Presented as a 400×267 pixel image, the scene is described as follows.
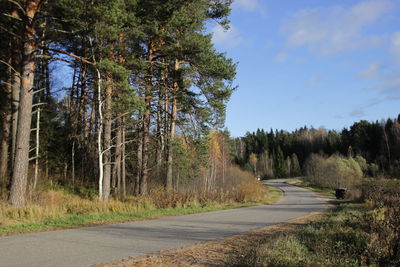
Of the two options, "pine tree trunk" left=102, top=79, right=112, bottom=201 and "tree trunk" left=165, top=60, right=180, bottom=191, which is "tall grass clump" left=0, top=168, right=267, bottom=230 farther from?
"tree trunk" left=165, top=60, right=180, bottom=191

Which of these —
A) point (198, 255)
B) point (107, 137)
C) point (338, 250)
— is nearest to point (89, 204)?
point (107, 137)

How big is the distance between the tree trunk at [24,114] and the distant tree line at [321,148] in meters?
41.2

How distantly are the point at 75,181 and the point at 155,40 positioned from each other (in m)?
11.3

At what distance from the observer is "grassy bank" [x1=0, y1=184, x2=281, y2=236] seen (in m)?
10.6

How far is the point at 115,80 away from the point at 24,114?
432cm

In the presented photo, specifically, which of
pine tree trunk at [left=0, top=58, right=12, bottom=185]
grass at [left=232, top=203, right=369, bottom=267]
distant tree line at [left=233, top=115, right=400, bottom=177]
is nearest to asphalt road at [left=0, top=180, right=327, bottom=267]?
grass at [left=232, top=203, right=369, bottom=267]

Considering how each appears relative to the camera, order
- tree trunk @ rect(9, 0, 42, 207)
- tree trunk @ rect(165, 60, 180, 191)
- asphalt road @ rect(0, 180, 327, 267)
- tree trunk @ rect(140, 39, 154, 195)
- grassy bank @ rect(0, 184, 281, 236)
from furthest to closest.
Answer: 1. tree trunk @ rect(165, 60, 180, 191)
2. tree trunk @ rect(140, 39, 154, 195)
3. tree trunk @ rect(9, 0, 42, 207)
4. grassy bank @ rect(0, 184, 281, 236)
5. asphalt road @ rect(0, 180, 327, 267)

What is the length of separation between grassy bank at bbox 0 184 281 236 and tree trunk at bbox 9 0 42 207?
0.80 m

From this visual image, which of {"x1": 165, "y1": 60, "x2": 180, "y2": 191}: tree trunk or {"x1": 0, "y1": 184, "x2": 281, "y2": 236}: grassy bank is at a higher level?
{"x1": 165, "y1": 60, "x2": 180, "y2": 191}: tree trunk

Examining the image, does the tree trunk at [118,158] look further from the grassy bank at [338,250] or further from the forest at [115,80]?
the grassy bank at [338,250]

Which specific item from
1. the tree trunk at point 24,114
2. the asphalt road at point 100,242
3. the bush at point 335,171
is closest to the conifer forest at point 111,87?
the tree trunk at point 24,114

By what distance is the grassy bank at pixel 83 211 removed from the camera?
10625mm

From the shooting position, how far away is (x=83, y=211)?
44.7 feet

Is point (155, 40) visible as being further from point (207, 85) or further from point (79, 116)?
point (79, 116)
